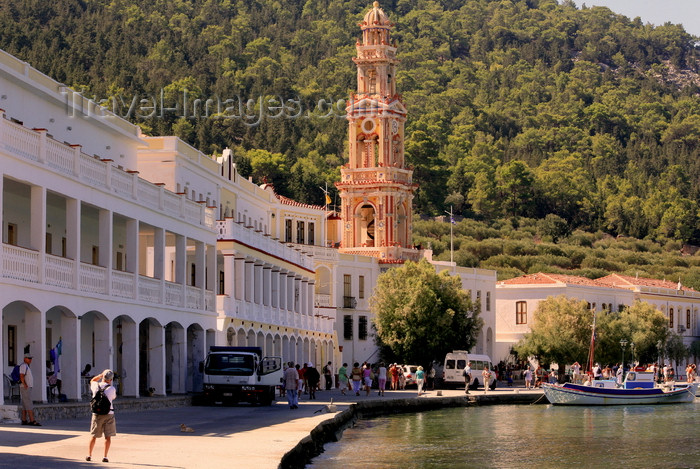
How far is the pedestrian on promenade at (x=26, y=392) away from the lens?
2839cm

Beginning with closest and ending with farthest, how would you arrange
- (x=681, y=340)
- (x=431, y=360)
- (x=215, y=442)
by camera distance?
A: (x=215, y=442) < (x=431, y=360) < (x=681, y=340)

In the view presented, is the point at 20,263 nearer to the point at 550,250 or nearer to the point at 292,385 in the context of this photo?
the point at 292,385

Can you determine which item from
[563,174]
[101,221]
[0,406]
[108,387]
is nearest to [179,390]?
[101,221]

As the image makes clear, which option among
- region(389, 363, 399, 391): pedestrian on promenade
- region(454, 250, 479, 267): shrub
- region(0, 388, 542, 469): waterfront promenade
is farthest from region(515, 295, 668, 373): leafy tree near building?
region(0, 388, 542, 469): waterfront promenade

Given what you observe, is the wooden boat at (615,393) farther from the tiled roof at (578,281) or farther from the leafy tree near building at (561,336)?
the tiled roof at (578,281)

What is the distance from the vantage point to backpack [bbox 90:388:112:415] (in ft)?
73.9

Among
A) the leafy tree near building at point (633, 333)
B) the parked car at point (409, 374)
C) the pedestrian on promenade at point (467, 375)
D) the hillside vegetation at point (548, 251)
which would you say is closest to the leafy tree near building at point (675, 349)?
the leafy tree near building at point (633, 333)

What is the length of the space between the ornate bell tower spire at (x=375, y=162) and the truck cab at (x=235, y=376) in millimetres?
47957

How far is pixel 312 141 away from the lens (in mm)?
178375

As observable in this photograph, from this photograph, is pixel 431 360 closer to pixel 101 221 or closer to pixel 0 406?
pixel 101 221

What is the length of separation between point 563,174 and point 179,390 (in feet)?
506

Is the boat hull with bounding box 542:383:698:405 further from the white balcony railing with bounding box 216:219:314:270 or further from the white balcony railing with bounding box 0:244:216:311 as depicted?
the white balcony railing with bounding box 0:244:216:311

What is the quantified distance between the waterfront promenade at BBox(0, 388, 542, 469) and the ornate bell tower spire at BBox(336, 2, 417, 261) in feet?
183

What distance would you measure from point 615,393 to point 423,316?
14.0 metres
